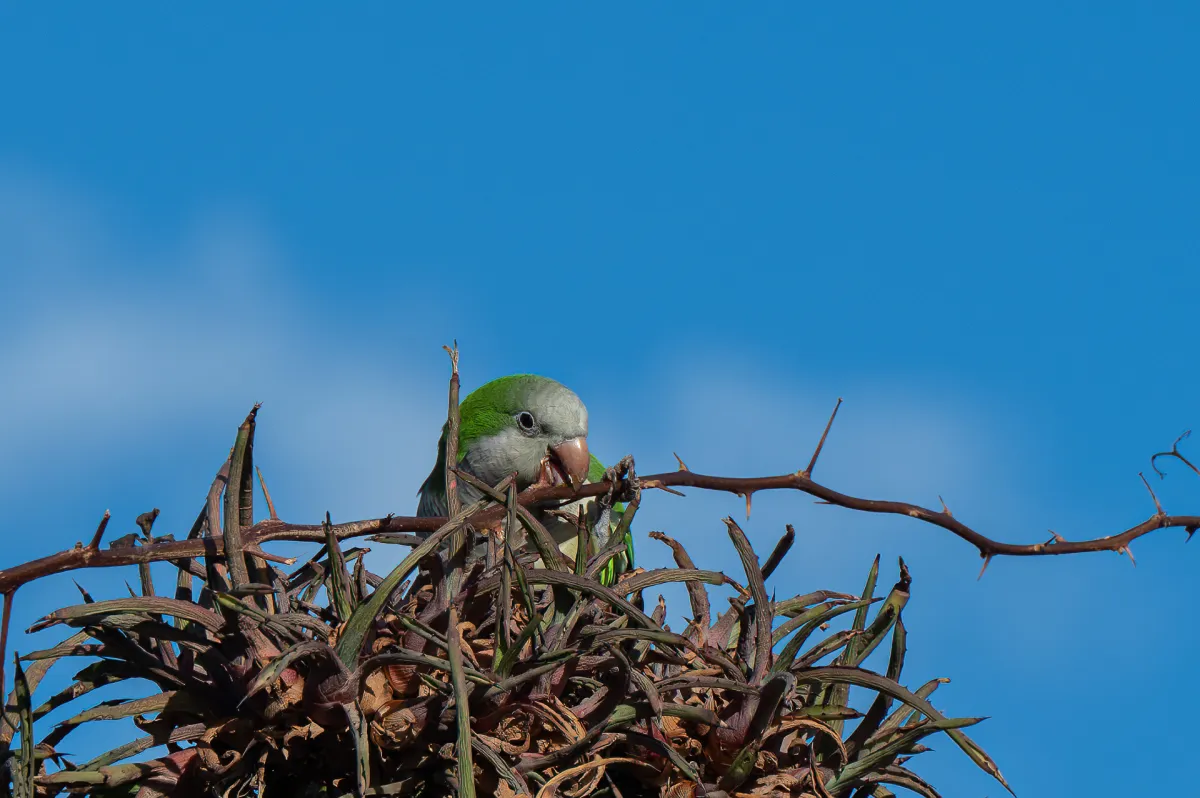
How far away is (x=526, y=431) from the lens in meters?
5.51

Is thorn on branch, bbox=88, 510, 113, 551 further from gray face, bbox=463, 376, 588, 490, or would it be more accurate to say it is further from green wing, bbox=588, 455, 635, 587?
gray face, bbox=463, 376, 588, 490

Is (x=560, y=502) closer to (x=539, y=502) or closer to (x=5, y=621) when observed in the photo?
(x=539, y=502)

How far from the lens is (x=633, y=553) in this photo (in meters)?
5.26

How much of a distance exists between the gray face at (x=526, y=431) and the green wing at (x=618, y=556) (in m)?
0.21

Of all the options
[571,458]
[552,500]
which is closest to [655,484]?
[552,500]

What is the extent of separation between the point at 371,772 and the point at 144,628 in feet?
1.49

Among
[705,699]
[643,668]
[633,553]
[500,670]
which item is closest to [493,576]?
[500,670]

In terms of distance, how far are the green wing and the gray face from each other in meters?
0.21

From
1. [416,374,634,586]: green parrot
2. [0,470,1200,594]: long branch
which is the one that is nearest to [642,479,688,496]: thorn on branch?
[0,470,1200,594]: long branch

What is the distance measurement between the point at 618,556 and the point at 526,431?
1540mm

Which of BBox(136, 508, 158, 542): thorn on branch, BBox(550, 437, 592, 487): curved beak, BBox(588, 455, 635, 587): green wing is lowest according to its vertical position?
BBox(136, 508, 158, 542): thorn on branch

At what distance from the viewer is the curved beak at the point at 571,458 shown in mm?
5484

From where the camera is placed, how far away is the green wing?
138 inches

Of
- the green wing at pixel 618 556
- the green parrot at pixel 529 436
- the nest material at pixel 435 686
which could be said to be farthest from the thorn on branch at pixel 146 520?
the green parrot at pixel 529 436
